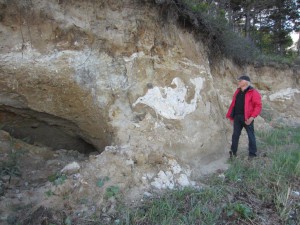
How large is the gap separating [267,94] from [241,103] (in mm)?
4863

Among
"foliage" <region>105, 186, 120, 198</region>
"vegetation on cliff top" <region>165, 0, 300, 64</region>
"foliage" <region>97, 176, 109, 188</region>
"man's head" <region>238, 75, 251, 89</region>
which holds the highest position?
"vegetation on cliff top" <region>165, 0, 300, 64</region>

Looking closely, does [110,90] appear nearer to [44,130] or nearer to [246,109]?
[44,130]

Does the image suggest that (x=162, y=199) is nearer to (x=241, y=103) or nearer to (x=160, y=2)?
(x=241, y=103)

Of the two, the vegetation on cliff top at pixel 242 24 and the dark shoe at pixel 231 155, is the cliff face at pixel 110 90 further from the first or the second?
the vegetation on cliff top at pixel 242 24

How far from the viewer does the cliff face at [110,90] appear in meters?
4.10

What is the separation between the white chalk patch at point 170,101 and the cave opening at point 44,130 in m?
1.11

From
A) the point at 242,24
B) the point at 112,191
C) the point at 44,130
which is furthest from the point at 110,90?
the point at 242,24

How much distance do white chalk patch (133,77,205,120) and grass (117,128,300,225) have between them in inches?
44.1

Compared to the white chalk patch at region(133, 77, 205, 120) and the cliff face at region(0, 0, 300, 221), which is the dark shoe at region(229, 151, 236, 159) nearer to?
the cliff face at region(0, 0, 300, 221)

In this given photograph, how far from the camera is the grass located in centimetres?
325

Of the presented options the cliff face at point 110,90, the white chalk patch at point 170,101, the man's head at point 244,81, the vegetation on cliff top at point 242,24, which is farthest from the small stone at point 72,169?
the vegetation on cliff top at point 242,24

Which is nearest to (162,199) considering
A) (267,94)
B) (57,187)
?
(57,187)

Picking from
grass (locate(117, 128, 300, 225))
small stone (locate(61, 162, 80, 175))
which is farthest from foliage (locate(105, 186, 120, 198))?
small stone (locate(61, 162, 80, 175))

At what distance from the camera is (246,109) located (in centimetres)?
490
